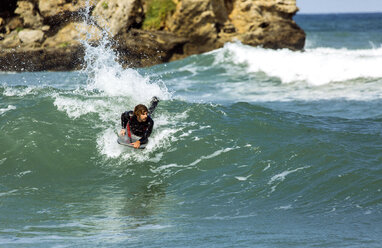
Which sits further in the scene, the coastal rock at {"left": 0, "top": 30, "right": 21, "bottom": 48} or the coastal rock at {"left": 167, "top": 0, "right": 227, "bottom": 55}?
the coastal rock at {"left": 167, "top": 0, "right": 227, "bottom": 55}

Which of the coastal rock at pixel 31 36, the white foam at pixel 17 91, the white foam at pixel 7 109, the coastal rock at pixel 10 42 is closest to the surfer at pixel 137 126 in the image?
the white foam at pixel 7 109

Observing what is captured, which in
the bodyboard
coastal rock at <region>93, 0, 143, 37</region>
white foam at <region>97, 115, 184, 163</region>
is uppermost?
coastal rock at <region>93, 0, 143, 37</region>

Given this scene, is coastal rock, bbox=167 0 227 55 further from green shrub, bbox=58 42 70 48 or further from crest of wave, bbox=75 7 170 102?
crest of wave, bbox=75 7 170 102

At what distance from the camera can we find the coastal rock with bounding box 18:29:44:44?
22297mm

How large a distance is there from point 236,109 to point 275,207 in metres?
5.25

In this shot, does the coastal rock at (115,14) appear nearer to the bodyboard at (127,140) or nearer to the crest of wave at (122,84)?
the crest of wave at (122,84)

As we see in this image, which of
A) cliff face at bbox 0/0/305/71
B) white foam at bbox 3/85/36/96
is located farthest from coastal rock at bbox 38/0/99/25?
white foam at bbox 3/85/36/96

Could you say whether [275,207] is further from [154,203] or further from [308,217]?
[154,203]

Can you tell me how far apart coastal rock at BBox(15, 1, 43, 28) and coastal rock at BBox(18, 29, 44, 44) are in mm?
551

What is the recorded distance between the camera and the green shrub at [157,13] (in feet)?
75.4

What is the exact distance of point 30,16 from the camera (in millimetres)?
23125

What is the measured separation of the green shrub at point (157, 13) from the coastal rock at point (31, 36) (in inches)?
172

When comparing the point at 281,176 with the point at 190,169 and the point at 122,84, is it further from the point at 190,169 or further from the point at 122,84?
the point at 122,84

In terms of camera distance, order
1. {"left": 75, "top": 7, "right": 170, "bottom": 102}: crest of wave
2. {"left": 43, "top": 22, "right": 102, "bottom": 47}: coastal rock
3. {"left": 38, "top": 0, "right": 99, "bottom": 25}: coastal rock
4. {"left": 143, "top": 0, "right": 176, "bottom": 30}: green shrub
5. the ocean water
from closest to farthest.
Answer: the ocean water, {"left": 75, "top": 7, "right": 170, "bottom": 102}: crest of wave, {"left": 43, "top": 22, "right": 102, "bottom": 47}: coastal rock, {"left": 38, "top": 0, "right": 99, "bottom": 25}: coastal rock, {"left": 143, "top": 0, "right": 176, "bottom": 30}: green shrub
